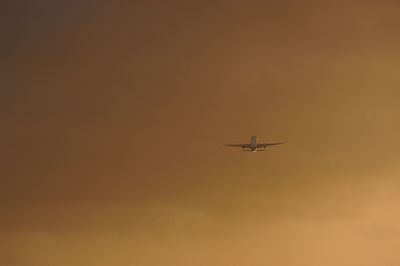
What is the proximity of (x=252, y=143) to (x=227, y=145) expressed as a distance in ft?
3.47

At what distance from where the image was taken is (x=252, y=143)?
21312 mm

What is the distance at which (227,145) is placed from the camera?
2198 cm
